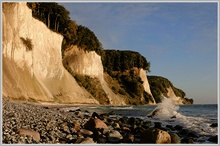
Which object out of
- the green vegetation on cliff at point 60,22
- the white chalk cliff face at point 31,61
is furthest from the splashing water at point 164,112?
the green vegetation on cliff at point 60,22

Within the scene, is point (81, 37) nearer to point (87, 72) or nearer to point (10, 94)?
point (87, 72)

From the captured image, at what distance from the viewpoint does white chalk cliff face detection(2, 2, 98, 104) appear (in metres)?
24.7

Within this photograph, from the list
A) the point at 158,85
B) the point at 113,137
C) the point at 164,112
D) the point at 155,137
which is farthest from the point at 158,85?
the point at 155,137

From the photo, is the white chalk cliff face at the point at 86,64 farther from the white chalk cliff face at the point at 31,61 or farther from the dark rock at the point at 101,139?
the dark rock at the point at 101,139

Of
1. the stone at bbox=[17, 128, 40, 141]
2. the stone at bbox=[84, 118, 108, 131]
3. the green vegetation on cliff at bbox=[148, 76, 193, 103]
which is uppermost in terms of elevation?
the stone at bbox=[17, 128, 40, 141]

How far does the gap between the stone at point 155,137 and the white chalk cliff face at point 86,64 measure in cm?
3750

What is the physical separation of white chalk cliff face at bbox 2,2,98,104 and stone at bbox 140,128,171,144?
15.1m

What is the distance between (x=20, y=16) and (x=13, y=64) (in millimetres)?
5046

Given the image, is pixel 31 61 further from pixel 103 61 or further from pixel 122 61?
pixel 122 61

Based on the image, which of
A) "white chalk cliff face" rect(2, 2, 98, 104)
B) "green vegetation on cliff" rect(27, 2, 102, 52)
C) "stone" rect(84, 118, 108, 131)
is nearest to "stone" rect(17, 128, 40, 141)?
"stone" rect(84, 118, 108, 131)

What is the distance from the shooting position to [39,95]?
27516mm

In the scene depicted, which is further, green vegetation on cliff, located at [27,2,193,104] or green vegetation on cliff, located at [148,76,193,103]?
green vegetation on cliff, located at [148,76,193,103]

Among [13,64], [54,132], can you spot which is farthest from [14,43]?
[54,132]

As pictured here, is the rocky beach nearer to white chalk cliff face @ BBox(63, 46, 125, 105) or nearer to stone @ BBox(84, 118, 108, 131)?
stone @ BBox(84, 118, 108, 131)
